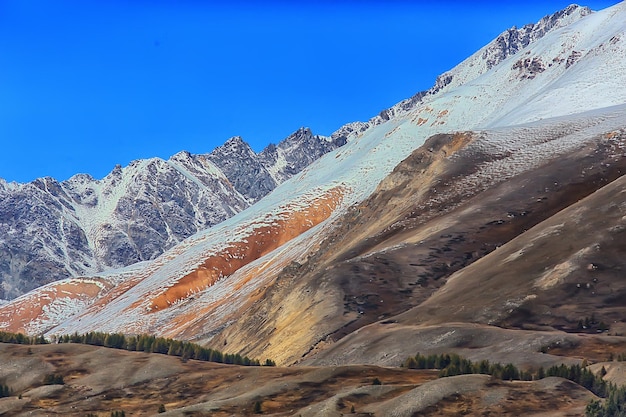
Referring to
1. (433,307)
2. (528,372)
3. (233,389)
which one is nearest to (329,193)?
(433,307)

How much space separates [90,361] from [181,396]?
6.86 meters

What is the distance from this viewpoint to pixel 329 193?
173 meters

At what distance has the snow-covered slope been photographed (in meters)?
98.5

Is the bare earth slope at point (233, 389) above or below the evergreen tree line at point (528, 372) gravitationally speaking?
above

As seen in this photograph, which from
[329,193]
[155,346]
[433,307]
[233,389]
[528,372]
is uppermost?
[329,193]

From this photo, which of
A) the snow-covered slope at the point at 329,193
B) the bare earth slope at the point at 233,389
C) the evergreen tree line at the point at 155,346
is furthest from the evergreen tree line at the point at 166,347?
the snow-covered slope at the point at 329,193

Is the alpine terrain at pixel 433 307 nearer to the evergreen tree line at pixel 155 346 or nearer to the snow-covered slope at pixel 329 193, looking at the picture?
the snow-covered slope at pixel 329 193

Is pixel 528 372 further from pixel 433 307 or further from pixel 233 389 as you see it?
pixel 433 307

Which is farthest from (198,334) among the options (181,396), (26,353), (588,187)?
(181,396)

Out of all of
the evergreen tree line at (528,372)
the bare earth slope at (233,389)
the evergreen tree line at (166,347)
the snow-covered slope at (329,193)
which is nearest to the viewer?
the bare earth slope at (233,389)

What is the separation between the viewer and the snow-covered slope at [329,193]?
98.5 meters

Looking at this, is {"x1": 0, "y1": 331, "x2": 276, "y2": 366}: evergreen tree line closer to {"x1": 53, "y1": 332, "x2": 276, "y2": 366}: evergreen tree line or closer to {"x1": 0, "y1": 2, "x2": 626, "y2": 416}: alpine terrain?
{"x1": 53, "y1": 332, "x2": 276, "y2": 366}: evergreen tree line

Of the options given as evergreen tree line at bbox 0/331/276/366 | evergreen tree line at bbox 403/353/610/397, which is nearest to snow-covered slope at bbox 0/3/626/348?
evergreen tree line at bbox 0/331/276/366

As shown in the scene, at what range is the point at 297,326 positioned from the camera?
6328cm
